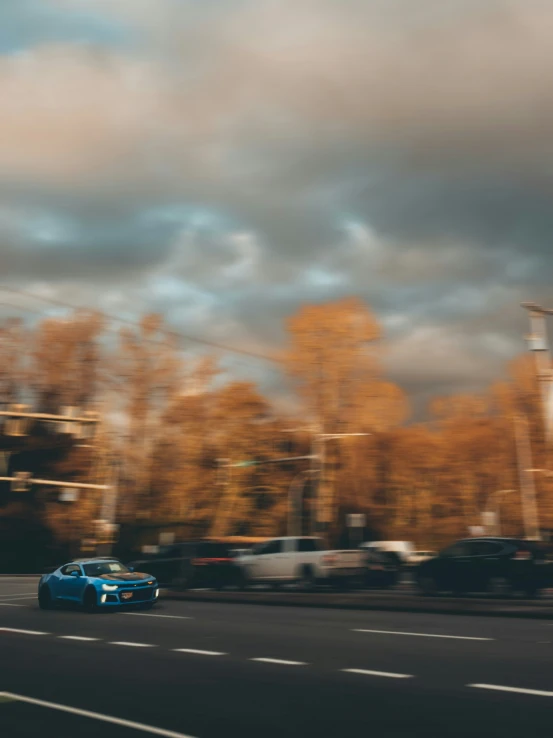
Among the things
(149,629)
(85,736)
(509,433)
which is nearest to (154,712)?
(85,736)

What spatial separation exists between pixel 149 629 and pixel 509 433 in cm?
5412

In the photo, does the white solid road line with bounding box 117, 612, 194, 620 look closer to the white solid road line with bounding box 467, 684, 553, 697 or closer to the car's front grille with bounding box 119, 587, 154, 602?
the car's front grille with bounding box 119, 587, 154, 602

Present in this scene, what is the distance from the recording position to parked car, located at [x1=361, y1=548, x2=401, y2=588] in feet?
103

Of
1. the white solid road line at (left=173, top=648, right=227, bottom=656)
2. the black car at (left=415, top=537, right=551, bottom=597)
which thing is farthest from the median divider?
the white solid road line at (left=173, top=648, right=227, bottom=656)

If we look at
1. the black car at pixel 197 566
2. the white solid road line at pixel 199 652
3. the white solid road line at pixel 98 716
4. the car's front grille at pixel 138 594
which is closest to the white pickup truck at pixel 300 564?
the black car at pixel 197 566

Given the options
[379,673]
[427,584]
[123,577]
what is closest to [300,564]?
→ [427,584]

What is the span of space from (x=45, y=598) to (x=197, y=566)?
29.5 ft

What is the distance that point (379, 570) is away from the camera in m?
31.8

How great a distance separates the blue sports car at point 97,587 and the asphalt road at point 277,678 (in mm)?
3273

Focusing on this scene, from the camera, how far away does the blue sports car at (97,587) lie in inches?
883

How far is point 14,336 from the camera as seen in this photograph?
63594 mm

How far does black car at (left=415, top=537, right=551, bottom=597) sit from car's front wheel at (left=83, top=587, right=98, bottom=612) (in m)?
9.77

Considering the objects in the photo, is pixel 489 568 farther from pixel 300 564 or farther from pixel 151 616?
pixel 151 616

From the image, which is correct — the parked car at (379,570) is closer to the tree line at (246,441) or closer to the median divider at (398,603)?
the median divider at (398,603)
